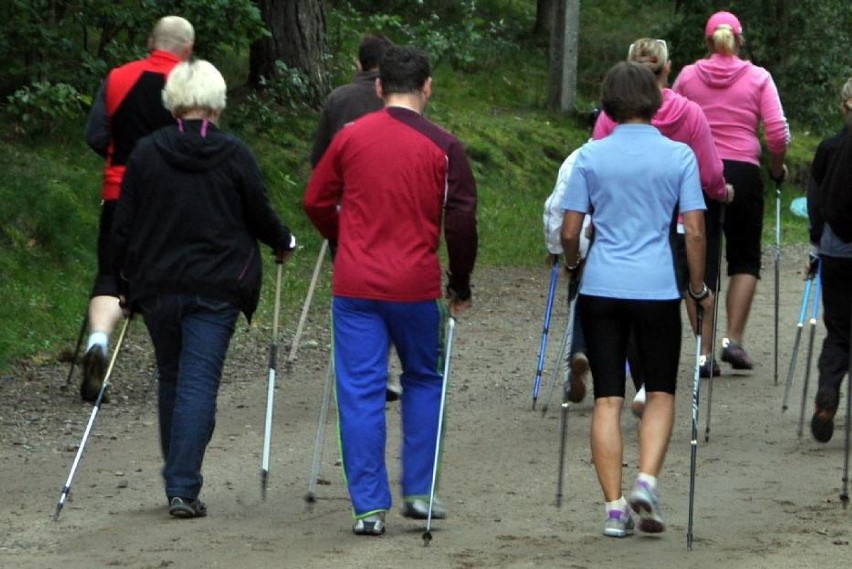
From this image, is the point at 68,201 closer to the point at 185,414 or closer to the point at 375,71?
the point at 375,71

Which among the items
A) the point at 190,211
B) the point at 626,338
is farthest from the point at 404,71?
the point at 626,338

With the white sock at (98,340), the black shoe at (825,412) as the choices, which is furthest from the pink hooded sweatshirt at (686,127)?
the white sock at (98,340)

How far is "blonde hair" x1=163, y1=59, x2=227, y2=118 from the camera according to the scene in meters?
7.74

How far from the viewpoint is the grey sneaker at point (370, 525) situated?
7379 mm

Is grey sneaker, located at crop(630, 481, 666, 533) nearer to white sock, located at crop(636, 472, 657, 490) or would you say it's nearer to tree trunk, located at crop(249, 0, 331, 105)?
white sock, located at crop(636, 472, 657, 490)

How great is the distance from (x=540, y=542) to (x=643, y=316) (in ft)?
3.20

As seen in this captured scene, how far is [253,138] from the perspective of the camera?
722 inches

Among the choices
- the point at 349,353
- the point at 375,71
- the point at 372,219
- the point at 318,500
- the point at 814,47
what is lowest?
the point at 318,500

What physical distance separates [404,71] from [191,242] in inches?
44.4

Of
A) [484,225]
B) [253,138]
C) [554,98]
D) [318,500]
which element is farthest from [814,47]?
[318,500]

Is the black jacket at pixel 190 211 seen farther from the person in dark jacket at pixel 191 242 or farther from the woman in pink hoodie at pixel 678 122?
the woman in pink hoodie at pixel 678 122

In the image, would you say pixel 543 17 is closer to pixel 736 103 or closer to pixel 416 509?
pixel 736 103

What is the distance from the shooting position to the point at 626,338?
7574 millimetres

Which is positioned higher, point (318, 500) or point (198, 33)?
point (198, 33)
